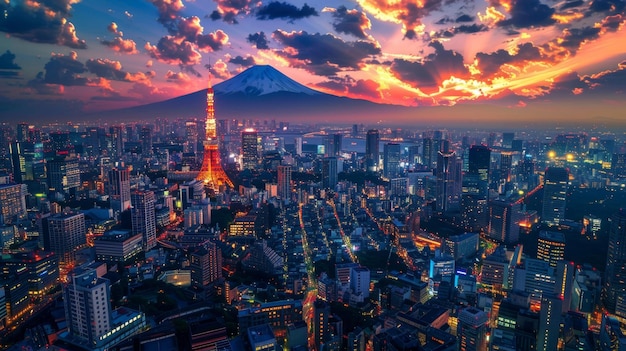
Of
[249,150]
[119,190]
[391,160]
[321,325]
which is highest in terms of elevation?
[249,150]

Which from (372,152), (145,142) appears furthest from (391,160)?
(145,142)

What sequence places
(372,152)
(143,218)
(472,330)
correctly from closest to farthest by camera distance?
(472,330), (143,218), (372,152)

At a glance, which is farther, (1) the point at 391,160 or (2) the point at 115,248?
(1) the point at 391,160

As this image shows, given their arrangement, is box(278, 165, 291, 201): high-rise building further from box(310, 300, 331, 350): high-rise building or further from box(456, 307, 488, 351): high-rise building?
box(456, 307, 488, 351): high-rise building

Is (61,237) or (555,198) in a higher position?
(555,198)

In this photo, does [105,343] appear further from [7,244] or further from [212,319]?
[7,244]

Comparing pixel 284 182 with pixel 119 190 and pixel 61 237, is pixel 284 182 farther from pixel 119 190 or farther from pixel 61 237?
pixel 61 237

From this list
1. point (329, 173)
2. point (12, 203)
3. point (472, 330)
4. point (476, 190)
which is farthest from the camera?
point (329, 173)

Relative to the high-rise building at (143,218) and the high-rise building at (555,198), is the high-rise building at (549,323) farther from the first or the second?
the high-rise building at (143,218)

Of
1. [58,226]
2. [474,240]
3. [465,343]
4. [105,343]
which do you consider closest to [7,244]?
[58,226]

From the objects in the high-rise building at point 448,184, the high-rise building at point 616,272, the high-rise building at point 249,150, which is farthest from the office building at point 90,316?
the high-rise building at point 249,150
